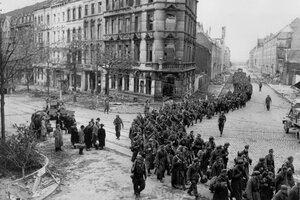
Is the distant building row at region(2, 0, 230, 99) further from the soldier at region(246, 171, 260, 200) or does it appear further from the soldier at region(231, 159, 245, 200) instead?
the soldier at region(246, 171, 260, 200)

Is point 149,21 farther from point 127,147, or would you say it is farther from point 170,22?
point 127,147

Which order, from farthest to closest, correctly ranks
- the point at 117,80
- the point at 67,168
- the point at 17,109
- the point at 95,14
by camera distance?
1. the point at 95,14
2. the point at 117,80
3. the point at 17,109
4. the point at 67,168

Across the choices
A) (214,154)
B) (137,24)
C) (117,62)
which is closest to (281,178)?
(214,154)

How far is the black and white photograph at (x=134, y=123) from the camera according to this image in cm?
1276

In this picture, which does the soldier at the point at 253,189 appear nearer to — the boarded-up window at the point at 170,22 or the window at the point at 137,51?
the boarded-up window at the point at 170,22

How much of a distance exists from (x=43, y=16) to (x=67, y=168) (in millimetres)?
53061

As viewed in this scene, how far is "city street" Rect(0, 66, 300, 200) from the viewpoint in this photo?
13230mm

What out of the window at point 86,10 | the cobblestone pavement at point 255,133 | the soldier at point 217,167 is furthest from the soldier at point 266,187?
the window at point 86,10

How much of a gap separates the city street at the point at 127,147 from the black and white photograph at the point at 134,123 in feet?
0.23

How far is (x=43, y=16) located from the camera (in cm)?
6341

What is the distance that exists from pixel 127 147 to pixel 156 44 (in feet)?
68.3

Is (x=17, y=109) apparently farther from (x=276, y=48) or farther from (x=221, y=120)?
(x=276, y=48)

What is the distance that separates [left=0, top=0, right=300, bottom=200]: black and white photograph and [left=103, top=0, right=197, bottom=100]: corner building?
0.37 ft

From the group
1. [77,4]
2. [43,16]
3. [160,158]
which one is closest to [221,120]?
[160,158]
